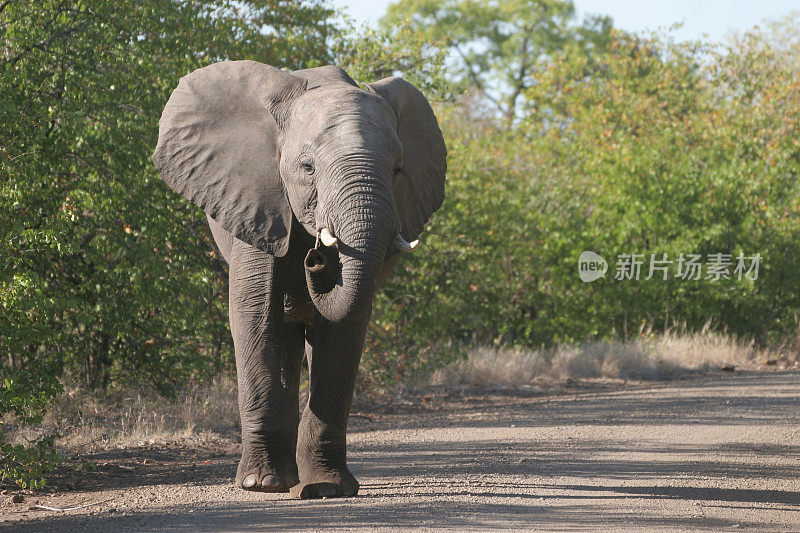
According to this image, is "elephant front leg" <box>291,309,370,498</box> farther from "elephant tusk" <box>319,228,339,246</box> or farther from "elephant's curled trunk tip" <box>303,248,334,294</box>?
"elephant tusk" <box>319,228,339,246</box>

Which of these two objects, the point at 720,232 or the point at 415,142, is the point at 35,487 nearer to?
the point at 415,142

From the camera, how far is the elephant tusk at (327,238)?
6.01 metres

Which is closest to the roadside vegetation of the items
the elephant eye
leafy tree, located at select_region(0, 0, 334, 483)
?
leafy tree, located at select_region(0, 0, 334, 483)

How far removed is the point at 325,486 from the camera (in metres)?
7.16

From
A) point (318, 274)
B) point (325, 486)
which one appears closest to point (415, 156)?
point (318, 274)

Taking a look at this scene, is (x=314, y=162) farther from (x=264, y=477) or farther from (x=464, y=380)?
(x=464, y=380)

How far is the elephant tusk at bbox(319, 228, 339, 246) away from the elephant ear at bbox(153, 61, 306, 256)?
0.58 m

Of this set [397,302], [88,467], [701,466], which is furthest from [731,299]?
[88,467]

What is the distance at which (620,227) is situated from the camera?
19.5m

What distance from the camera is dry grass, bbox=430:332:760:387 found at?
15890 millimetres

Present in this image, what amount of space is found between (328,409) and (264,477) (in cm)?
63

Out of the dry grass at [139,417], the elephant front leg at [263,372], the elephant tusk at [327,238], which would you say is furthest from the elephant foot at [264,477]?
the dry grass at [139,417]

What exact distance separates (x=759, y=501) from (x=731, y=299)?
45.5 feet

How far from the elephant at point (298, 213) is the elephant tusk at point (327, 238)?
0.01 m
